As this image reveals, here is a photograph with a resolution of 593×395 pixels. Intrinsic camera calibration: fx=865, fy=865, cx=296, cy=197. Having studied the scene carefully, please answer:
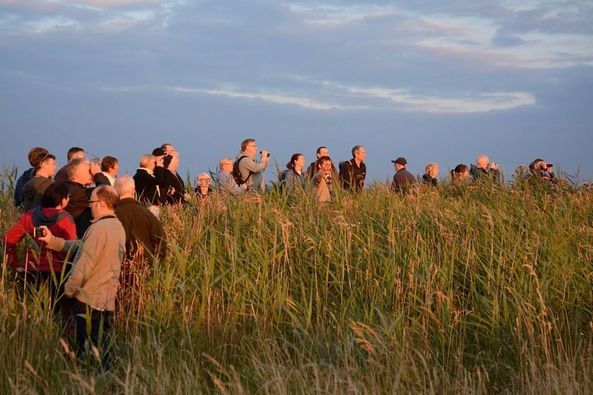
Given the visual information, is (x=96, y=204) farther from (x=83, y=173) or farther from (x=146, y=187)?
(x=146, y=187)

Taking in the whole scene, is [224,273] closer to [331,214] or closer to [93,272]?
[93,272]

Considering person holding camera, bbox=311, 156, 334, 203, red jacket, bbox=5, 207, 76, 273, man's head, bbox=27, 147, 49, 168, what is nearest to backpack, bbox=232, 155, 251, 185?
person holding camera, bbox=311, 156, 334, 203

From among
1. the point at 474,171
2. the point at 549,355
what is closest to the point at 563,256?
the point at 549,355

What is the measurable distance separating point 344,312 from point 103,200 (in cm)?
260

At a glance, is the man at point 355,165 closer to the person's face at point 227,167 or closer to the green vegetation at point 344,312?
the person's face at point 227,167

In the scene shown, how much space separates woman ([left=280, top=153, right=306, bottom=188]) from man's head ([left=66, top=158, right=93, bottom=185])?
4028 mm

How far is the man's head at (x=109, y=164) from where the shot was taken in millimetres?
10995

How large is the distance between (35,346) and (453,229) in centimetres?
541

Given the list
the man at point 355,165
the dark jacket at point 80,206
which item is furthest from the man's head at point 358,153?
the dark jacket at point 80,206

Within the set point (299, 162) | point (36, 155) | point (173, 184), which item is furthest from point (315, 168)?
point (36, 155)

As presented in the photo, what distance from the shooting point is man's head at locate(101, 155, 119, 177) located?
1100cm

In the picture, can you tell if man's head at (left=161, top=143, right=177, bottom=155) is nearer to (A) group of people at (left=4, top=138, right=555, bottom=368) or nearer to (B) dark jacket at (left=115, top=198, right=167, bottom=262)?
(A) group of people at (left=4, top=138, right=555, bottom=368)

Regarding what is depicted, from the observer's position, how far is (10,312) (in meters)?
8.58

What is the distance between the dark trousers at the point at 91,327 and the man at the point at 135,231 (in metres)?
0.86
